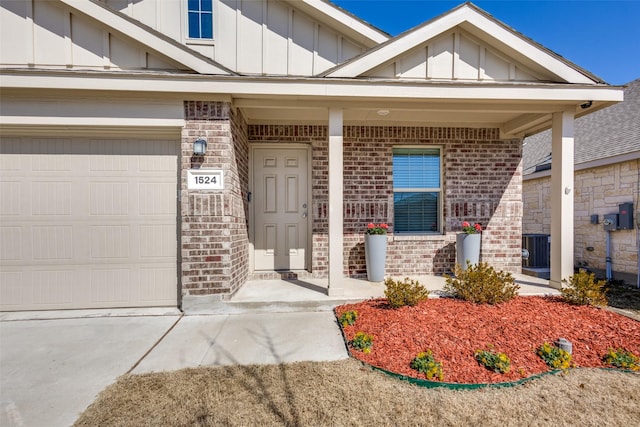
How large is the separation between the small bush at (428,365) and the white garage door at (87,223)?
3.34m

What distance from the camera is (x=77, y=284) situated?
3.99 meters

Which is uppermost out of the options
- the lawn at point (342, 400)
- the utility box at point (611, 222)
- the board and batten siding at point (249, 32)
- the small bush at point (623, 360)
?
the board and batten siding at point (249, 32)

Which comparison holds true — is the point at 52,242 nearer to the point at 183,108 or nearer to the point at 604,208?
the point at 183,108

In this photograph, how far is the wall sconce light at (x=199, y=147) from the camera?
3799 mm

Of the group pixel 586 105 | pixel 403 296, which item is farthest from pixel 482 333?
pixel 586 105

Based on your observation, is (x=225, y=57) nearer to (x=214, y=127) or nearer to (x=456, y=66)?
(x=214, y=127)

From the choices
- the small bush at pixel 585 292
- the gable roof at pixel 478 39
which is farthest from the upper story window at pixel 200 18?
the small bush at pixel 585 292

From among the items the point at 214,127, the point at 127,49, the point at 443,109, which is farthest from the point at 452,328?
the point at 127,49

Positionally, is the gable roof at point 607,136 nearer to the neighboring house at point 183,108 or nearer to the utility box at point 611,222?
the utility box at point 611,222

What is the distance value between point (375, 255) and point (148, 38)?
451 centimetres

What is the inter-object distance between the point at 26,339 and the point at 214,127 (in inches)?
128

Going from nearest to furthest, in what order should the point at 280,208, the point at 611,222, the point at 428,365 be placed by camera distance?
the point at 428,365 → the point at 280,208 → the point at 611,222

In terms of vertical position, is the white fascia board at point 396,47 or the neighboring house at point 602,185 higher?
the white fascia board at point 396,47

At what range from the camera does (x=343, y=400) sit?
2.11 m
